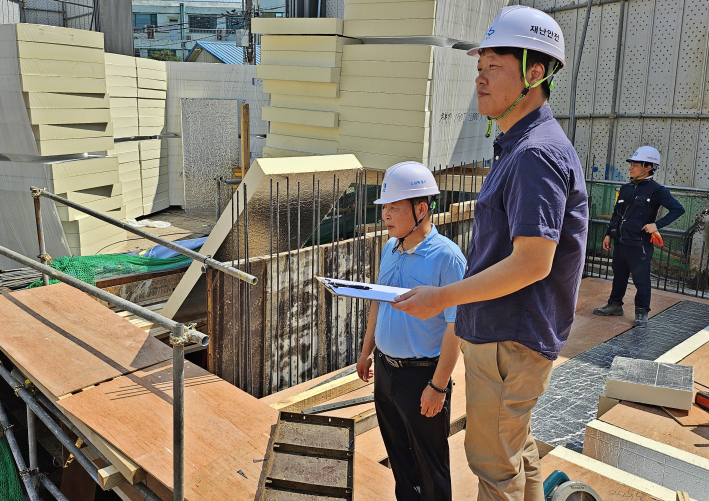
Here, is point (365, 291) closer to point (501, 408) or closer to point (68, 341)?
point (501, 408)

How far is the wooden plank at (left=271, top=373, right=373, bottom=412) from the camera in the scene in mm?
4562

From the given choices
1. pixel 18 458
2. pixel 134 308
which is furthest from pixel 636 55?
pixel 18 458

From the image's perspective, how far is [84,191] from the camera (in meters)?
10.7

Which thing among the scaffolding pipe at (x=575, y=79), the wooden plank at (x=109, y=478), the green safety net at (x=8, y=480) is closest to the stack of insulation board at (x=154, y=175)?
the scaffolding pipe at (x=575, y=79)

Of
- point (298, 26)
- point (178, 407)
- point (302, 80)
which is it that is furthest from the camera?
point (302, 80)

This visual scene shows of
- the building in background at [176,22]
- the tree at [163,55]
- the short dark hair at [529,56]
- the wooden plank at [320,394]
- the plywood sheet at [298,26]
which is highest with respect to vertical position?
the building in background at [176,22]

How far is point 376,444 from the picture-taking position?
4.23 m

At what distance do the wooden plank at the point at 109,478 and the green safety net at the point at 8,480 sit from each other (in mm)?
2390

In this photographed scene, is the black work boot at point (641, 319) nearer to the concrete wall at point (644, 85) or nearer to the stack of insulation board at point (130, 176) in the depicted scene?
the concrete wall at point (644, 85)

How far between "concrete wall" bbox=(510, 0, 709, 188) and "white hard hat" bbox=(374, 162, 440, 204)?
1059 centimetres

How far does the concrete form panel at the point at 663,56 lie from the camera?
11.4m

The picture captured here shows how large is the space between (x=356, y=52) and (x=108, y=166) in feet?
18.9

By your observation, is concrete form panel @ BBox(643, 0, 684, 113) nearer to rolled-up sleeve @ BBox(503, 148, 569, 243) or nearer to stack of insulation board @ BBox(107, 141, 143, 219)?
rolled-up sleeve @ BBox(503, 148, 569, 243)

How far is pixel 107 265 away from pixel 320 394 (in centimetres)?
286
